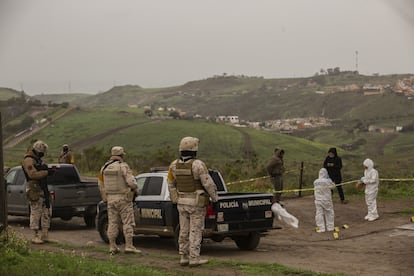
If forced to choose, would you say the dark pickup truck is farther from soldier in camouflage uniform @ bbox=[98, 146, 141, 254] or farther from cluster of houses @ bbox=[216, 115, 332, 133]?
cluster of houses @ bbox=[216, 115, 332, 133]

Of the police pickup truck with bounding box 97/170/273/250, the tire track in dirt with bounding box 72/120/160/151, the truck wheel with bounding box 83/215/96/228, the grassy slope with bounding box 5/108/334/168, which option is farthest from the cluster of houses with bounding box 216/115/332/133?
the police pickup truck with bounding box 97/170/273/250

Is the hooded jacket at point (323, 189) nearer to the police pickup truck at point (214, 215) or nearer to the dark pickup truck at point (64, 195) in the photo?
the police pickup truck at point (214, 215)

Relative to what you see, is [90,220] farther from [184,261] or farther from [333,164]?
[184,261]

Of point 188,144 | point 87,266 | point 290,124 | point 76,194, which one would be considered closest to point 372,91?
point 290,124

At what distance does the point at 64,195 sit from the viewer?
18500 mm

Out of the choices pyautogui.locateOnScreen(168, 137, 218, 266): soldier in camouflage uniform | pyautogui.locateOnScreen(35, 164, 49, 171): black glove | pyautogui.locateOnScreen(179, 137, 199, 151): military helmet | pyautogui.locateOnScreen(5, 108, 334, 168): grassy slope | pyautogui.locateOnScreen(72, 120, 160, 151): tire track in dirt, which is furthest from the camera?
pyautogui.locateOnScreen(72, 120, 160, 151): tire track in dirt

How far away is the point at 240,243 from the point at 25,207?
6.79 m

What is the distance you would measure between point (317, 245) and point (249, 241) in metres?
1.62

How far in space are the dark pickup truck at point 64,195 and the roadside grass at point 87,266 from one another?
5.57 meters

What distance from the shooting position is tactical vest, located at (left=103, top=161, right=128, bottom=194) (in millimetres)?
13391

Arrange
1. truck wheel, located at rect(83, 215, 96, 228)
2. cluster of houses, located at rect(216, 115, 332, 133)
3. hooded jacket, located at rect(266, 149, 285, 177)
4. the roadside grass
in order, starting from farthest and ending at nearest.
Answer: cluster of houses, located at rect(216, 115, 332, 133)
hooded jacket, located at rect(266, 149, 285, 177)
truck wheel, located at rect(83, 215, 96, 228)
the roadside grass

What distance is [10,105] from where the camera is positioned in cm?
10281

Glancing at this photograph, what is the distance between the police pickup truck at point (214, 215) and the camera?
13.8m

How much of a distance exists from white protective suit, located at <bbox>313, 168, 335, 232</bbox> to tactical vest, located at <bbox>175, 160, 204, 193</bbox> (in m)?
6.06
